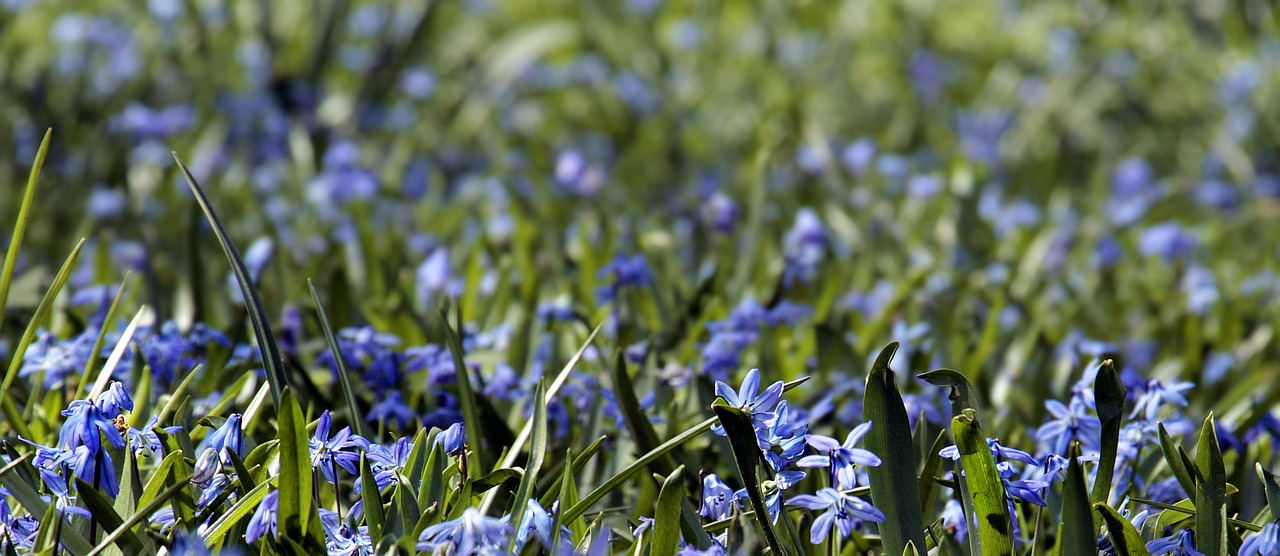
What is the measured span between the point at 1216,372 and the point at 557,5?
436 cm

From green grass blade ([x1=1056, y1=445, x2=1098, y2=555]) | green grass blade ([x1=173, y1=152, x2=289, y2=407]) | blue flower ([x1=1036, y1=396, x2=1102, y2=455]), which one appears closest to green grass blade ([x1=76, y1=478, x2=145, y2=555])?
green grass blade ([x1=173, y1=152, x2=289, y2=407])

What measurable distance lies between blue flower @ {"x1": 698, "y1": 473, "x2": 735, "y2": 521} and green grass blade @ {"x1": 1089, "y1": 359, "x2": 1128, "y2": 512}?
464 mm

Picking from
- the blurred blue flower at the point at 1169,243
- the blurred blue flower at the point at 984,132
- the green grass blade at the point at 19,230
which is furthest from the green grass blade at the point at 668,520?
the blurred blue flower at the point at 984,132

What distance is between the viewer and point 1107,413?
1.41 m

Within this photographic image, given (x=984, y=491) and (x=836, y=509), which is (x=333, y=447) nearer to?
(x=836, y=509)

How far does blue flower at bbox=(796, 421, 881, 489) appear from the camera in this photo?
136 cm

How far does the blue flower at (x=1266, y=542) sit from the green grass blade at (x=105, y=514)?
1.37 meters

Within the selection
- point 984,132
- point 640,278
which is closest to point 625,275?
point 640,278

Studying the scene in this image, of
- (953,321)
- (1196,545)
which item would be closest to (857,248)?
(953,321)

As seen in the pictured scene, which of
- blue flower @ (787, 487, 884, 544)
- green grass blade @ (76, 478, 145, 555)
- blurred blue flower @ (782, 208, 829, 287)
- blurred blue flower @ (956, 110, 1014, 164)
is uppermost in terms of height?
blurred blue flower @ (956, 110, 1014, 164)

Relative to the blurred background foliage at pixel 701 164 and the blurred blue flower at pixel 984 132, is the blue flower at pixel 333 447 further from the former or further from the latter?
the blurred blue flower at pixel 984 132

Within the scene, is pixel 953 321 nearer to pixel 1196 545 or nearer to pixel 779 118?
pixel 1196 545

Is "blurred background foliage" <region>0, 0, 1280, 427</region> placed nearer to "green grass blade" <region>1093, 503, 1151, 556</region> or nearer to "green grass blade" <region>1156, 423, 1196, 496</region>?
"green grass blade" <region>1156, 423, 1196, 496</region>

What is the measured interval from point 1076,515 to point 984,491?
0.11 m
